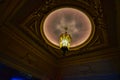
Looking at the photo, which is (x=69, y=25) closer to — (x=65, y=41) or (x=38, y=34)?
(x=65, y=41)

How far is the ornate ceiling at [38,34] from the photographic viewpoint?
4523 millimetres

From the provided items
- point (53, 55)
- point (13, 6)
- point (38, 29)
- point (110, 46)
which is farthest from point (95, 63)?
point (13, 6)

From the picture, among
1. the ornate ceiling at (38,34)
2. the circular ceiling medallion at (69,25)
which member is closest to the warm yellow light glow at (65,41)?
the circular ceiling medallion at (69,25)

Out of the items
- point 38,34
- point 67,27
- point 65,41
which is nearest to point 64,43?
point 65,41

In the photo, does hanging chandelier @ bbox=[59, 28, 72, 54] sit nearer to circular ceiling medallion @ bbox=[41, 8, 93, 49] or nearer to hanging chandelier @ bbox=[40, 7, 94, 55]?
hanging chandelier @ bbox=[40, 7, 94, 55]

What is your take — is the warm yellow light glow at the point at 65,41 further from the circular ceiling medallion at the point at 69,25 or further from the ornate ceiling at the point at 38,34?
the ornate ceiling at the point at 38,34

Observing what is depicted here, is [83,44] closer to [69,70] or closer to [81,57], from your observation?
[81,57]

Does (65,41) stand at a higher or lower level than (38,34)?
lower

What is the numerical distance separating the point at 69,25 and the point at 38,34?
4.14ft

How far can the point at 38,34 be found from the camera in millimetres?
5680

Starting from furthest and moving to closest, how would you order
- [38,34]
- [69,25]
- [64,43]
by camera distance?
[38,34], [69,25], [64,43]

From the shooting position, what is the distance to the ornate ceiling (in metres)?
4.52

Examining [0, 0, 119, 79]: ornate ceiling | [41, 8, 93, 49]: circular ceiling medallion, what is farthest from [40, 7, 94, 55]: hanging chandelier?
[0, 0, 119, 79]: ornate ceiling

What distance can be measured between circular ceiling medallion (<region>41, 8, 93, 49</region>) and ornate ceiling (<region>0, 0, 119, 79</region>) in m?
0.17
